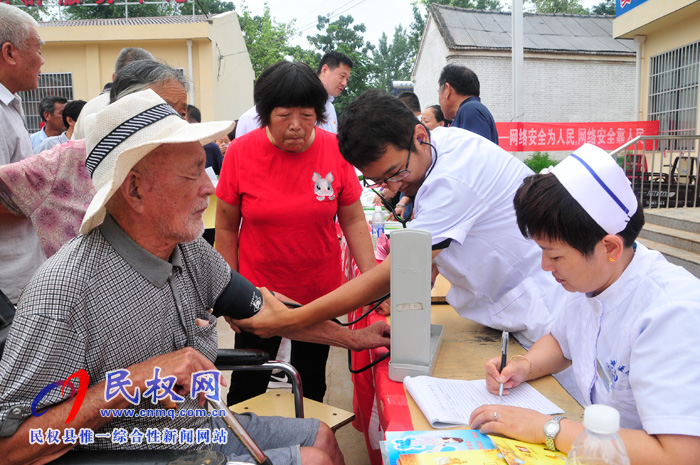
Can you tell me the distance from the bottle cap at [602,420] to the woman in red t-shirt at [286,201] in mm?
1712

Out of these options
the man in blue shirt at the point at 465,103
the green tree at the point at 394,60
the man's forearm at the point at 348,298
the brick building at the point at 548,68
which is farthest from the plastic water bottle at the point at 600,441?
the green tree at the point at 394,60

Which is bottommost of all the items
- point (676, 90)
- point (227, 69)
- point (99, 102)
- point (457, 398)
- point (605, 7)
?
point (457, 398)

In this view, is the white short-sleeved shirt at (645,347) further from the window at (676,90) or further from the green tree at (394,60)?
the green tree at (394,60)

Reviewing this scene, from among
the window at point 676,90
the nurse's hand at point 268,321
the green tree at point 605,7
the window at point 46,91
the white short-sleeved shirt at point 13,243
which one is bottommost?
the nurse's hand at point 268,321

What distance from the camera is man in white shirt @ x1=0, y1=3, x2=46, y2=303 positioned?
6.88 ft

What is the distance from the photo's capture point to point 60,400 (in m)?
1.20

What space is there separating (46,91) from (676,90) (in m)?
15.5

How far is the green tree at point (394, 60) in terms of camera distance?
61594mm

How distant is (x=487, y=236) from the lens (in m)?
Answer: 1.88

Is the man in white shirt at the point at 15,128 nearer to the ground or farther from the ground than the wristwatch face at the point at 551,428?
farther from the ground

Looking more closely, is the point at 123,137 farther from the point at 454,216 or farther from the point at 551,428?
the point at 551,428

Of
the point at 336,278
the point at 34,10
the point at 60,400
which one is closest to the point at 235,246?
the point at 336,278

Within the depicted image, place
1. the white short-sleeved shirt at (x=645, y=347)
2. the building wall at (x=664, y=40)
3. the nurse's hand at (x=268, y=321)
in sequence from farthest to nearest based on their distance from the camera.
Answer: the building wall at (x=664, y=40) → the nurse's hand at (x=268, y=321) → the white short-sleeved shirt at (x=645, y=347)

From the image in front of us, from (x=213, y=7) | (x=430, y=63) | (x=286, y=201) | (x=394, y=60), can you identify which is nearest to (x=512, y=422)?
(x=286, y=201)
